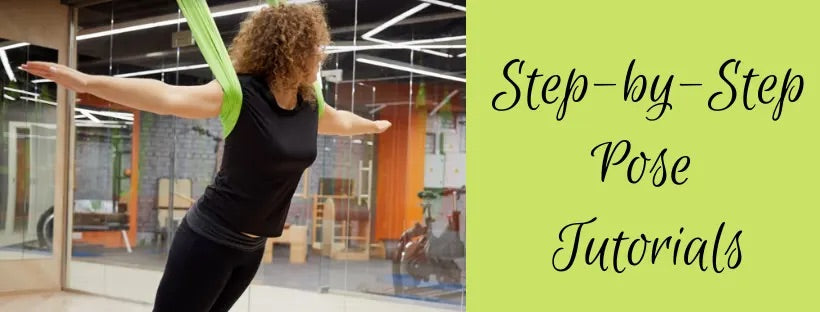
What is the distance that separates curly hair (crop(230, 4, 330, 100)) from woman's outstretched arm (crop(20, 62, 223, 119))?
12 centimetres

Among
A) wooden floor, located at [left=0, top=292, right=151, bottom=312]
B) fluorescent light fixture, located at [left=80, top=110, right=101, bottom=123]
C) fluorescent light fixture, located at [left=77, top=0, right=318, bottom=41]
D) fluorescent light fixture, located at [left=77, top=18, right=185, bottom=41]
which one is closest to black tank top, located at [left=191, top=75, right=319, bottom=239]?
fluorescent light fixture, located at [left=77, top=0, right=318, bottom=41]

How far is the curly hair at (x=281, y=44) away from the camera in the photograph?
1.66m

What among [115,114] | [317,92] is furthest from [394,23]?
[317,92]

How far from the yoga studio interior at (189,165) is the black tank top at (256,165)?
2987 mm

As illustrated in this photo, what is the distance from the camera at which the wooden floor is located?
5.10m

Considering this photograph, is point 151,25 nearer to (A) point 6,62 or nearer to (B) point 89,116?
(B) point 89,116

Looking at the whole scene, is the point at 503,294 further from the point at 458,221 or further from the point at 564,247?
the point at 458,221

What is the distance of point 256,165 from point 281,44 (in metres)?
0.26

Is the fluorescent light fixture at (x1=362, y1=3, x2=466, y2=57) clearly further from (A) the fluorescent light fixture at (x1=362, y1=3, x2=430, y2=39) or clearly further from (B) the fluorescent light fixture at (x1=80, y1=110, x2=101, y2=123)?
(B) the fluorescent light fixture at (x1=80, y1=110, x2=101, y2=123)

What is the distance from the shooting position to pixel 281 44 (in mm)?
1663

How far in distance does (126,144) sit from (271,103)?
15.9ft

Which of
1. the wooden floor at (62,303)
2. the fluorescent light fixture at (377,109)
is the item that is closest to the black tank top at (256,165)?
the fluorescent light fixture at (377,109)

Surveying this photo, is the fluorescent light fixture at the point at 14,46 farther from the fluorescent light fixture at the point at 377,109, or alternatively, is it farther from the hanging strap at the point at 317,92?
the hanging strap at the point at 317,92

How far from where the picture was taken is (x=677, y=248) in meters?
1.51
